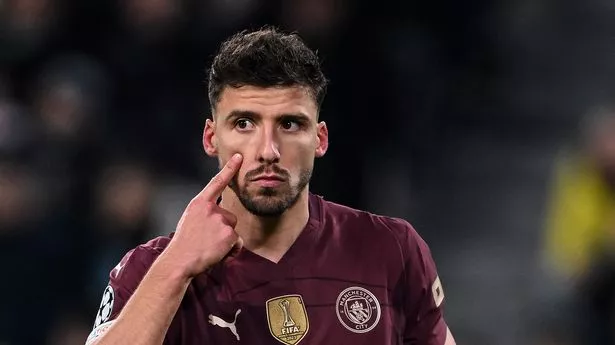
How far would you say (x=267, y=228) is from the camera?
161 inches

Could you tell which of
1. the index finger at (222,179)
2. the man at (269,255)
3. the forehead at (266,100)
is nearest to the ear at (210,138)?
the man at (269,255)

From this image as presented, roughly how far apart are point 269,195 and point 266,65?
444 millimetres

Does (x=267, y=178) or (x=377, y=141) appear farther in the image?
(x=377, y=141)

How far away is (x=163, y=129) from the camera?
791cm

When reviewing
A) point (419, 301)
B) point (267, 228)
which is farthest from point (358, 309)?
point (267, 228)

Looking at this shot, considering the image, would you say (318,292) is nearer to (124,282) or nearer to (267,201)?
(267,201)

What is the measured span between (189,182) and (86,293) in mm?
1114

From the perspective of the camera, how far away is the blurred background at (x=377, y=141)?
7.24 m

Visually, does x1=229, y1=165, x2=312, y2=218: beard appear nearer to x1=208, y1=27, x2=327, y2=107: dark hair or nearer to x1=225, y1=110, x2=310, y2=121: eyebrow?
x1=225, y1=110, x2=310, y2=121: eyebrow

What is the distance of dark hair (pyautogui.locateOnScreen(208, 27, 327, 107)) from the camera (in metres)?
3.96

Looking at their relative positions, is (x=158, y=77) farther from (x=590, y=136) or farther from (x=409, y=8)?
(x=590, y=136)

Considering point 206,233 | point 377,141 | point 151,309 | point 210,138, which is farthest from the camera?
point 377,141

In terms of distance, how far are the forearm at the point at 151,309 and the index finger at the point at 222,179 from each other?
0.29 metres

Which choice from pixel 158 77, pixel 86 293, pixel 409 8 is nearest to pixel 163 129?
pixel 158 77
